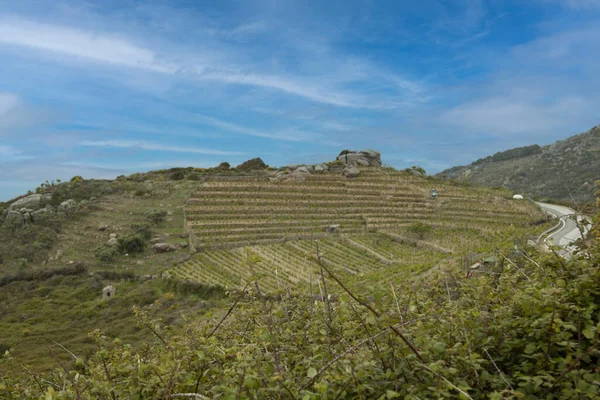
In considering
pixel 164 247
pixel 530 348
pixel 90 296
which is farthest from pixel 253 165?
pixel 530 348

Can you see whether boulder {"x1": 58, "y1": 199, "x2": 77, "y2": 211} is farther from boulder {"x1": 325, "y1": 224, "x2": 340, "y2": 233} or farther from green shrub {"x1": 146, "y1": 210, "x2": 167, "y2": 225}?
boulder {"x1": 325, "y1": 224, "x2": 340, "y2": 233}

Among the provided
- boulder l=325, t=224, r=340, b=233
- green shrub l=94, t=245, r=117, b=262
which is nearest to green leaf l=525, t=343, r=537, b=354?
boulder l=325, t=224, r=340, b=233

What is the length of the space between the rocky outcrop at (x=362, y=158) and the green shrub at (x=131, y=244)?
24361 mm

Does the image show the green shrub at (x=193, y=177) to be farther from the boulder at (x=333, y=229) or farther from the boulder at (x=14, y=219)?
the boulder at (x=333, y=229)

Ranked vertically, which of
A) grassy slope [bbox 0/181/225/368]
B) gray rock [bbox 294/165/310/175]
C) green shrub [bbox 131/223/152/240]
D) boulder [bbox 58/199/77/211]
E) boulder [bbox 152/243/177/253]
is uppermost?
gray rock [bbox 294/165/310/175]

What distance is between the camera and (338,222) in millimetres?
27797

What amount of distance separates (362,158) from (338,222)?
1627 cm

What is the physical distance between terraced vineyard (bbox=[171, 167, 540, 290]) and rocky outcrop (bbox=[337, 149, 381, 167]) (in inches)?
172

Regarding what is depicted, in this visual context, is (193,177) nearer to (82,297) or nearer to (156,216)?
(156,216)

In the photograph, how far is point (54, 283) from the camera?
20.8m

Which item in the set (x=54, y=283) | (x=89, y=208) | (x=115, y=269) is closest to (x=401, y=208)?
(x=115, y=269)

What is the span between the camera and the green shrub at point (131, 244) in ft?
81.1

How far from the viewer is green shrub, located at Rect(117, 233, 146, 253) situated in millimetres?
24719

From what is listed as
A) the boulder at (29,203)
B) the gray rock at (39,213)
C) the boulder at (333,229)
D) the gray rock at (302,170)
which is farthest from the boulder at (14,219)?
the boulder at (333,229)
